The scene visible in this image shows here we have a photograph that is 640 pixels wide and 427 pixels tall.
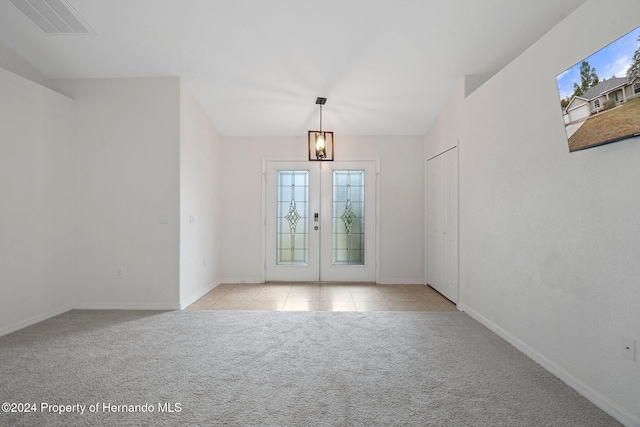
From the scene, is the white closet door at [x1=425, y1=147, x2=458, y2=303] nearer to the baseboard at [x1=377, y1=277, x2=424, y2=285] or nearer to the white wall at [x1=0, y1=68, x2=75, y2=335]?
the baseboard at [x1=377, y1=277, x2=424, y2=285]

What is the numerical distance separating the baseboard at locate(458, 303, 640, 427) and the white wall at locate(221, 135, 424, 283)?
232 centimetres

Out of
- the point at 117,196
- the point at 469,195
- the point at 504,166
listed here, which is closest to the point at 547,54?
the point at 504,166

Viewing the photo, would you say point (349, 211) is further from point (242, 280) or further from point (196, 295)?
point (196, 295)

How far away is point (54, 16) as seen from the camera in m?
3.13

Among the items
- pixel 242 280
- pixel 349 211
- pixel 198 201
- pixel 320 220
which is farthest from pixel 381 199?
pixel 198 201

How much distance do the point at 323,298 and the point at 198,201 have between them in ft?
6.98

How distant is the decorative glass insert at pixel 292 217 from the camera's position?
19.0 feet

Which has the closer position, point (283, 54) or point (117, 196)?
point (283, 54)

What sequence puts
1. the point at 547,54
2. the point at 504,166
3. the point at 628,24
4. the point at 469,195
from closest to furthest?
the point at 628,24 < the point at 547,54 < the point at 504,166 < the point at 469,195

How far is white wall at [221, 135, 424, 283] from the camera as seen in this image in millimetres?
5707

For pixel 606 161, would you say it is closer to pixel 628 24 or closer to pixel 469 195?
pixel 628 24

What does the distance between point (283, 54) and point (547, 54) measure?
2362 millimetres

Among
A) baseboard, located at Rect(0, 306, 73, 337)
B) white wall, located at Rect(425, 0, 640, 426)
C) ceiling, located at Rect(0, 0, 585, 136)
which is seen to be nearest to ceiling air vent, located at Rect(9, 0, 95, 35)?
ceiling, located at Rect(0, 0, 585, 136)

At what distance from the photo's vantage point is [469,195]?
3936 millimetres
